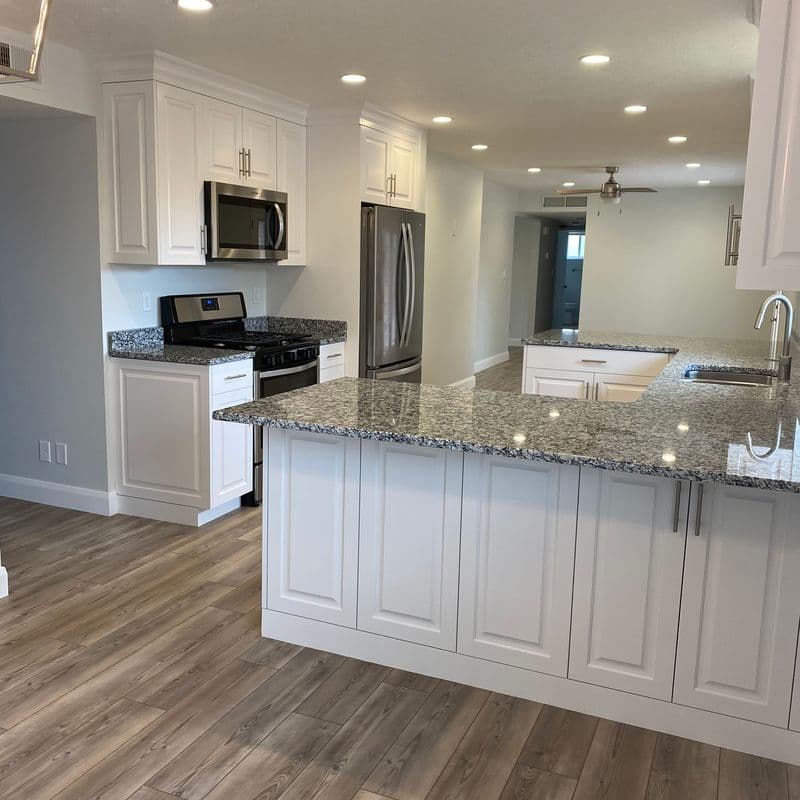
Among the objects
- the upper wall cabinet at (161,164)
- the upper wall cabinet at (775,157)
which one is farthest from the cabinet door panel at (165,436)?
the upper wall cabinet at (775,157)

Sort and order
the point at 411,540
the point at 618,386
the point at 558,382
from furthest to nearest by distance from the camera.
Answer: the point at 558,382
the point at 618,386
the point at 411,540

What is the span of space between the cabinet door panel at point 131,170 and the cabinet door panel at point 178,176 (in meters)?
0.05

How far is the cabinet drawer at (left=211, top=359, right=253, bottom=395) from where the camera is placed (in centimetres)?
407

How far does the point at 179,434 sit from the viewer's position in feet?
13.6

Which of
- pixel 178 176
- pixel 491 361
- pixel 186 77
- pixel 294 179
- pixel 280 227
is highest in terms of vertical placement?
pixel 186 77

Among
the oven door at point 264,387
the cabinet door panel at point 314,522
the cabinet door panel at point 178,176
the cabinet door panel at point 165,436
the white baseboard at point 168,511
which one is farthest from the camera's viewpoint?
the oven door at point 264,387

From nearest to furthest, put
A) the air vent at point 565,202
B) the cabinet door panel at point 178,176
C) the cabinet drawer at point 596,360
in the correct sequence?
the cabinet door panel at point 178,176 < the cabinet drawer at point 596,360 < the air vent at point 565,202

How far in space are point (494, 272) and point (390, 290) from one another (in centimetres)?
501

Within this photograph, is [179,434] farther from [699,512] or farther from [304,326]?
[699,512]

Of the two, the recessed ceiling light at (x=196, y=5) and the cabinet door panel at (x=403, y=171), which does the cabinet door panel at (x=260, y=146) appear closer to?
the cabinet door panel at (x=403, y=171)

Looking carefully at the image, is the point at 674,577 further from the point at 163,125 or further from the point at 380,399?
the point at 163,125

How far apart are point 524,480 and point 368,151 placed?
3287 mm

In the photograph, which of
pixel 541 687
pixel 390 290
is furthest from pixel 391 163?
pixel 541 687

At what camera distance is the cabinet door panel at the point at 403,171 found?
543 cm
